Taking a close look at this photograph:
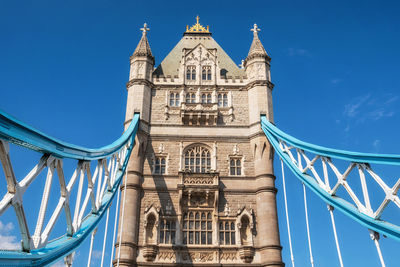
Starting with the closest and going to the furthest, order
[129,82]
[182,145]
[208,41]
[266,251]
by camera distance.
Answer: [266,251] → [182,145] → [129,82] → [208,41]

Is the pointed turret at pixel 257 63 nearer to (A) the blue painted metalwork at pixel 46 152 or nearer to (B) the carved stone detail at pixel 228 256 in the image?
(B) the carved stone detail at pixel 228 256

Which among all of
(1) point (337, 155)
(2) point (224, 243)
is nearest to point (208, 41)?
(2) point (224, 243)

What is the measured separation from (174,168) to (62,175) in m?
11.5

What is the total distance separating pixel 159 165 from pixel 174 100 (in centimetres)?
421

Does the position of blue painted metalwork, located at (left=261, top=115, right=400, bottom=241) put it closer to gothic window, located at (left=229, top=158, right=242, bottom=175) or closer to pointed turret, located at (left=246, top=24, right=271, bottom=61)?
gothic window, located at (left=229, top=158, right=242, bottom=175)

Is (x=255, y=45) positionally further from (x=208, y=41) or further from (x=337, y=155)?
(x=337, y=155)

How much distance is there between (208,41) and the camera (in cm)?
2681

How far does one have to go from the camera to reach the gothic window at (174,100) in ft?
73.3

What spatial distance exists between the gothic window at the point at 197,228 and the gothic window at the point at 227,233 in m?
0.53

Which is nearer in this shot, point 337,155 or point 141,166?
point 337,155

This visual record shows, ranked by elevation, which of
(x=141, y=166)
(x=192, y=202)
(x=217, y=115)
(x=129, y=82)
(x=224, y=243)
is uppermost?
(x=129, y=82)

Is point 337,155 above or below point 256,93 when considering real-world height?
below

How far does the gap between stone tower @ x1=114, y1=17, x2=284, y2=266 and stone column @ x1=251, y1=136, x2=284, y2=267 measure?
0.05m

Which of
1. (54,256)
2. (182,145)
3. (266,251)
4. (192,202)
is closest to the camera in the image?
(54,256)
